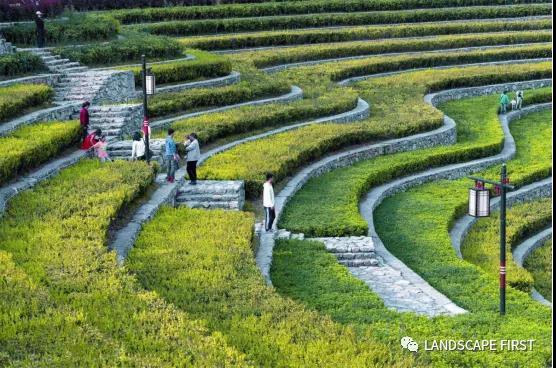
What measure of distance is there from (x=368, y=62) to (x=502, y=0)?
52.5 ft

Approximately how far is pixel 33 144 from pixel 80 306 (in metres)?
8.06

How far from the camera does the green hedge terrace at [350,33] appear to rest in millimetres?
39562

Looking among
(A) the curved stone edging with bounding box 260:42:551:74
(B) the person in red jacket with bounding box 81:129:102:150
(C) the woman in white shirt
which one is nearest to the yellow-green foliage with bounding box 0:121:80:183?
(B) the person in red jacket with bounding box 81:129:102:150

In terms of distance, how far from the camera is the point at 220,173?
70.3 feet

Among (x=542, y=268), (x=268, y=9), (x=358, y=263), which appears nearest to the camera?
(x=358, y=263)

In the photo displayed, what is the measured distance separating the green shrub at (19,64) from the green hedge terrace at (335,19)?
39.1 feet

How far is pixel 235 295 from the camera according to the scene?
13.5 m

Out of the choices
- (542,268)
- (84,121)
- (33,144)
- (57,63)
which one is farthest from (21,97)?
(542,268)

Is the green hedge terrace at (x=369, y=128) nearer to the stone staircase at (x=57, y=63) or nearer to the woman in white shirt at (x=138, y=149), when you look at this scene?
the woman in white shirt at (x=138, y=149)

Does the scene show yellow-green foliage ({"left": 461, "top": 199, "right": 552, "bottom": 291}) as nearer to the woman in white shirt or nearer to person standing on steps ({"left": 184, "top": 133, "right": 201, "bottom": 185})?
person standing on steps ({"left": 184, "top": 133, "right": 201, "bottom": 185})

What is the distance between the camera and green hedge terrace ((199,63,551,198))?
2205 cm

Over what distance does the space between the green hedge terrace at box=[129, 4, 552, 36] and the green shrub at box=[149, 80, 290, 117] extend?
382 inches

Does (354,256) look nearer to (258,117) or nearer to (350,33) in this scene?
(258,117)

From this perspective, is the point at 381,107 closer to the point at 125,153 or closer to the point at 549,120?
the point at 549,120
